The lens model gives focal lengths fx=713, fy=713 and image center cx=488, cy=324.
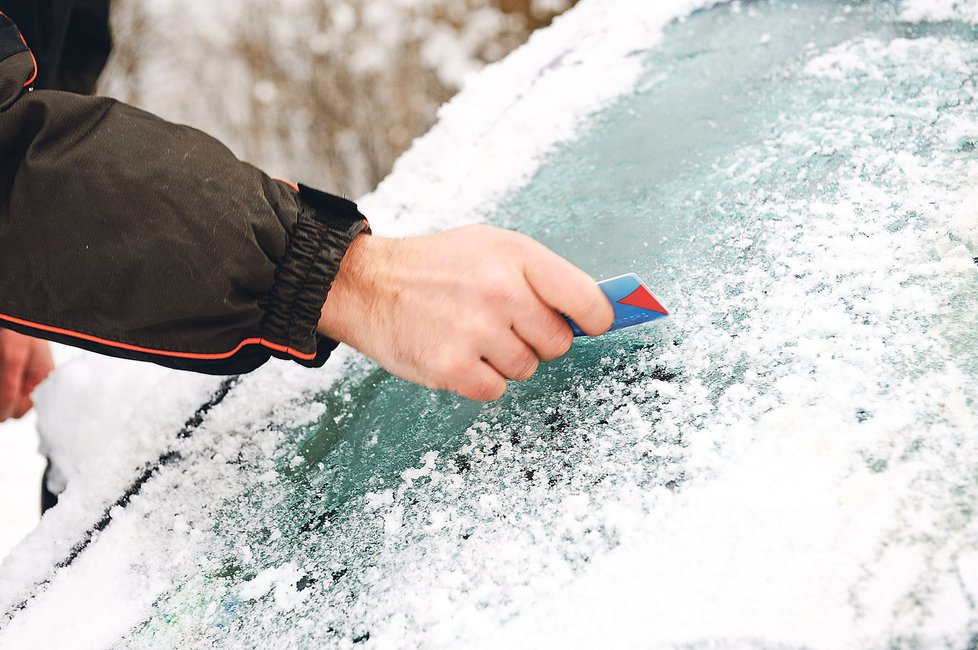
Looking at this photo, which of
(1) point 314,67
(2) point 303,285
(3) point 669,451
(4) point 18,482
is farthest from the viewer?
(1) point 314,67

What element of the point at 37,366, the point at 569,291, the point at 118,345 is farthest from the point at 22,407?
the point at 569,291

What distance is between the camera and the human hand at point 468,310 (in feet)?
2.87

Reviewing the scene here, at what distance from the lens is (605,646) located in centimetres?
68

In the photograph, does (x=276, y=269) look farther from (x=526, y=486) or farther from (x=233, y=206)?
(x=526, y=486)

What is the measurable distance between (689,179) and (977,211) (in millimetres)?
410

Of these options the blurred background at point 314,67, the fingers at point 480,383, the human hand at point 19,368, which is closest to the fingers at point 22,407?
the human hand at point 19,368

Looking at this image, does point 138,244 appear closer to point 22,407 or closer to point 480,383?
point 480,383

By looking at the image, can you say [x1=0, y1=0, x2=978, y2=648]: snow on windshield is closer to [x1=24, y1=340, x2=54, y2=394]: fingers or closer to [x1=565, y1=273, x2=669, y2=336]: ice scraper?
[x1=565, y1=273, x2=669, y2=336]: ice scraper

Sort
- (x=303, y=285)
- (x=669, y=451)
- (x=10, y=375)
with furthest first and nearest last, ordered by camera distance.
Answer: (x=10, y=375), (x=303, y=285), (x=669, y=451)

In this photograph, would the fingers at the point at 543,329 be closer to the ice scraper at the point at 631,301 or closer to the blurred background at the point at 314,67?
the ice scraper at the point at 631,301

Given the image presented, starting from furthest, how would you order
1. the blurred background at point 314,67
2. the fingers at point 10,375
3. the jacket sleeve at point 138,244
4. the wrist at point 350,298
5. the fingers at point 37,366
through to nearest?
the blurred background at point 314,67 < the fingers at point 37,366 < the fingers at point 10,375 < the wrist at point 350,298 < the jacket sleeve at point 138,244

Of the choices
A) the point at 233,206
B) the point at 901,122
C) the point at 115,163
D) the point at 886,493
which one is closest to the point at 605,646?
the point at 886,493

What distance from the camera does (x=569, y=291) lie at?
0.85 m

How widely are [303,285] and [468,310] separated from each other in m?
0.22
